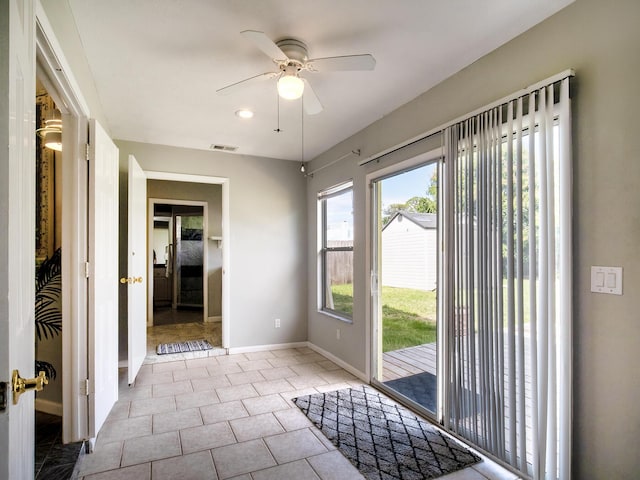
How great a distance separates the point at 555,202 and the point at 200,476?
95.1 inches

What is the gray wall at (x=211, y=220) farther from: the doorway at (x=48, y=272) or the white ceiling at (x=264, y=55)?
the doorway at (x=48, y=272)

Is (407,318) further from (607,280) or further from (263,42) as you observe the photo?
(263,42)

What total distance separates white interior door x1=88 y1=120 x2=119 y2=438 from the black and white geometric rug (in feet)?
4.74

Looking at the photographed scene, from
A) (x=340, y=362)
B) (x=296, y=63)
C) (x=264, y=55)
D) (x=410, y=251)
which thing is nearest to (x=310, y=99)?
(x=296, y=63)

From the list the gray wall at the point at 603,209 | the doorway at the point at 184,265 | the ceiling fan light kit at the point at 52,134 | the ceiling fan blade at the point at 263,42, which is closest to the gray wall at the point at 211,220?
the doorway at the point at 184,265

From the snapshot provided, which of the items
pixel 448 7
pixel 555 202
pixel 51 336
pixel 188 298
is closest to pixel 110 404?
pixel 51 336

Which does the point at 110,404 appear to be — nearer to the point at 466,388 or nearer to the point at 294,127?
the point at 466,388

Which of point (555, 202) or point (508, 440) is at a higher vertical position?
point (555, 202)

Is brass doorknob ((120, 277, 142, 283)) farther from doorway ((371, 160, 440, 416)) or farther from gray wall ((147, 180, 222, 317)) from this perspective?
gray wall ((147, 180, 222, 317))

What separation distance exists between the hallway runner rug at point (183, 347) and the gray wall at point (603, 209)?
12.9 feet

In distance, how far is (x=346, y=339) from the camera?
3875mm

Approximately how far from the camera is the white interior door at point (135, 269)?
10.8 feet

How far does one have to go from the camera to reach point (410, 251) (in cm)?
309

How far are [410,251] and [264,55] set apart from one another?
1.88 metres
